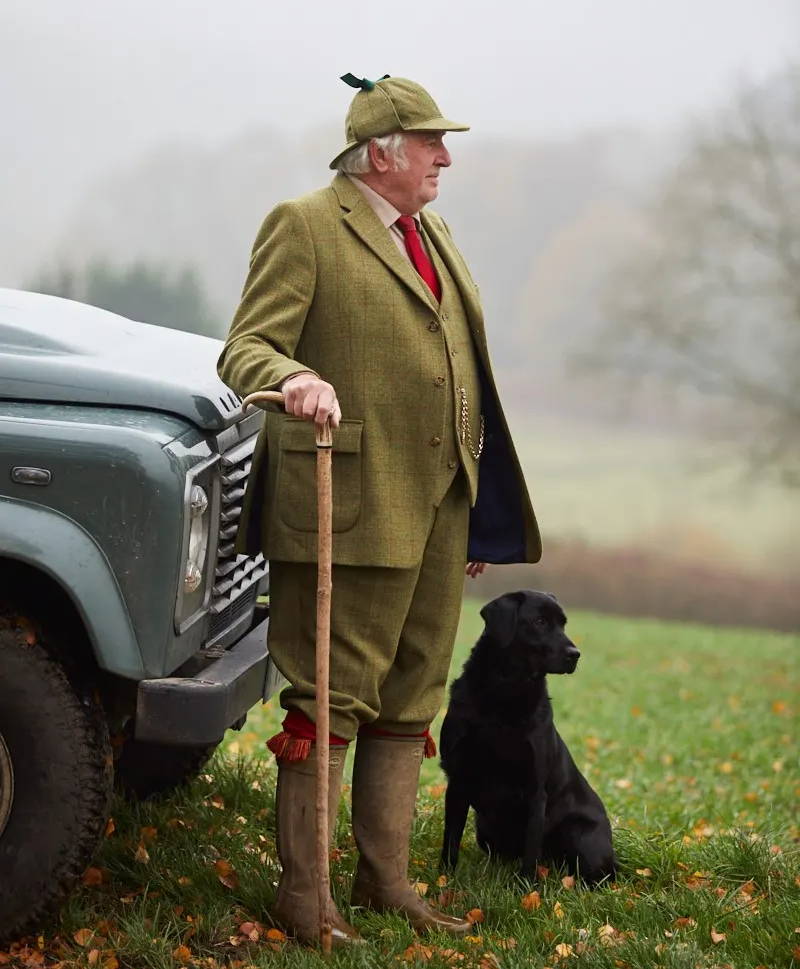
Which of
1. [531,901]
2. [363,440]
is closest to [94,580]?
[363,440]

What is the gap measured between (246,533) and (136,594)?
43 centimetres

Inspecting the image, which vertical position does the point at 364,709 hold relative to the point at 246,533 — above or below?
below

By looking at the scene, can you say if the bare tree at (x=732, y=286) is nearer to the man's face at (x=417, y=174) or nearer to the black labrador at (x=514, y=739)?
the black labrador at (x=514, y=739)

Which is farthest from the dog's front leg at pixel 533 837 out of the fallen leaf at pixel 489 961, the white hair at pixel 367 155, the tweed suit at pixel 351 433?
the white hair at pixel 367 155

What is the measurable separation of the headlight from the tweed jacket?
0.46 feet

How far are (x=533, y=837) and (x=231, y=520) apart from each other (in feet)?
4.25

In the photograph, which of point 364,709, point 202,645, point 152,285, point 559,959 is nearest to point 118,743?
point 202,645

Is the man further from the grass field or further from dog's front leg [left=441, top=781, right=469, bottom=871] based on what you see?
dog's front leg [left=441, top=781, right=469, bottom=871]

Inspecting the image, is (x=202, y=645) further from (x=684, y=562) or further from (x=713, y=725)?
(x=684, y=562)

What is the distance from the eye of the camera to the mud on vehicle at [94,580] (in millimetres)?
3232

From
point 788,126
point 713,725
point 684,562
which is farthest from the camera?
point 788,126

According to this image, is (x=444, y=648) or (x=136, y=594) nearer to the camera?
(x=136, y=594)

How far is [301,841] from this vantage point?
3656 mm

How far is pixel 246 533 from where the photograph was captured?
3.60 metres
